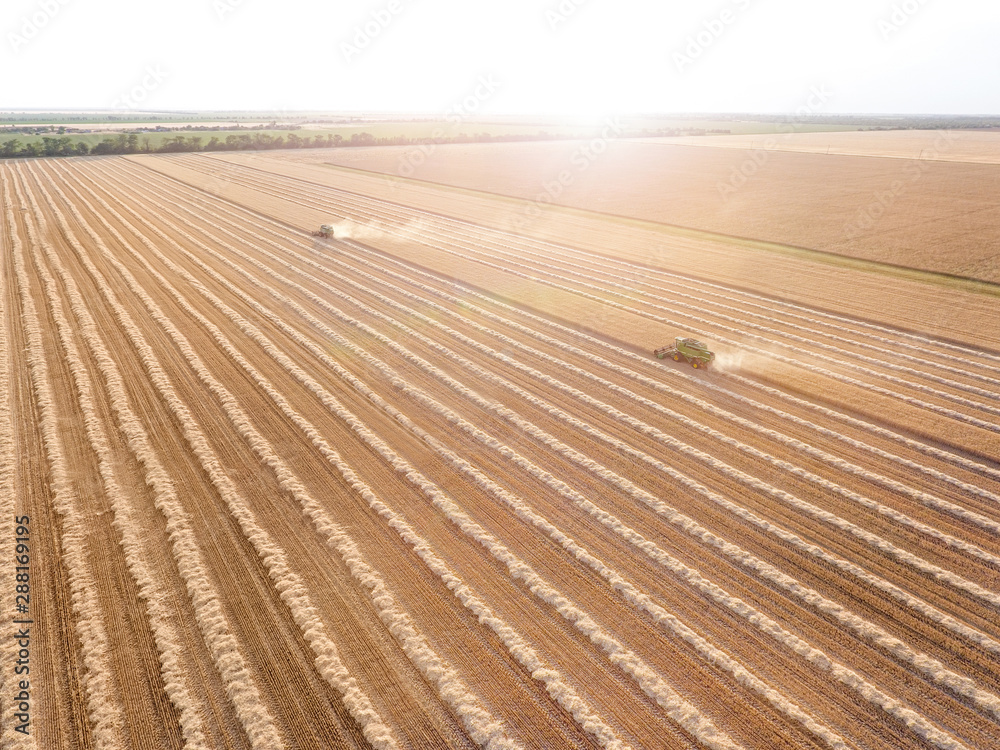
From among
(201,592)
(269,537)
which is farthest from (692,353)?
(201,592)

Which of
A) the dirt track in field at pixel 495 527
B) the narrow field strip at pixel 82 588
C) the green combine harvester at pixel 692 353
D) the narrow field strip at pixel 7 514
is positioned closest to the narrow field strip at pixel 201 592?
the dirt track in field at pixel 495 527

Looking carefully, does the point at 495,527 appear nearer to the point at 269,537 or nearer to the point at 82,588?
the point at 269,537

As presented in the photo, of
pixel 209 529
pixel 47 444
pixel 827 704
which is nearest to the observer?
pixel 827 704

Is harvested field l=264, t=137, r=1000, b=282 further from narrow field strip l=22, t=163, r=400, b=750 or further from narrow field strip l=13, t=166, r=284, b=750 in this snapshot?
narrow field strip l=13, t=166, r=284, b=750

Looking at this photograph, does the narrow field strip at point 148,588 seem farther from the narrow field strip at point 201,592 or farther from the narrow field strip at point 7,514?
the narrow field strip at point 7,514

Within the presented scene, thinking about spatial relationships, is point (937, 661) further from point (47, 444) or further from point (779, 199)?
point (779, 199)

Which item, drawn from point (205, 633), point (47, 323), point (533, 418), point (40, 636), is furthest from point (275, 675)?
point (47, 323)
